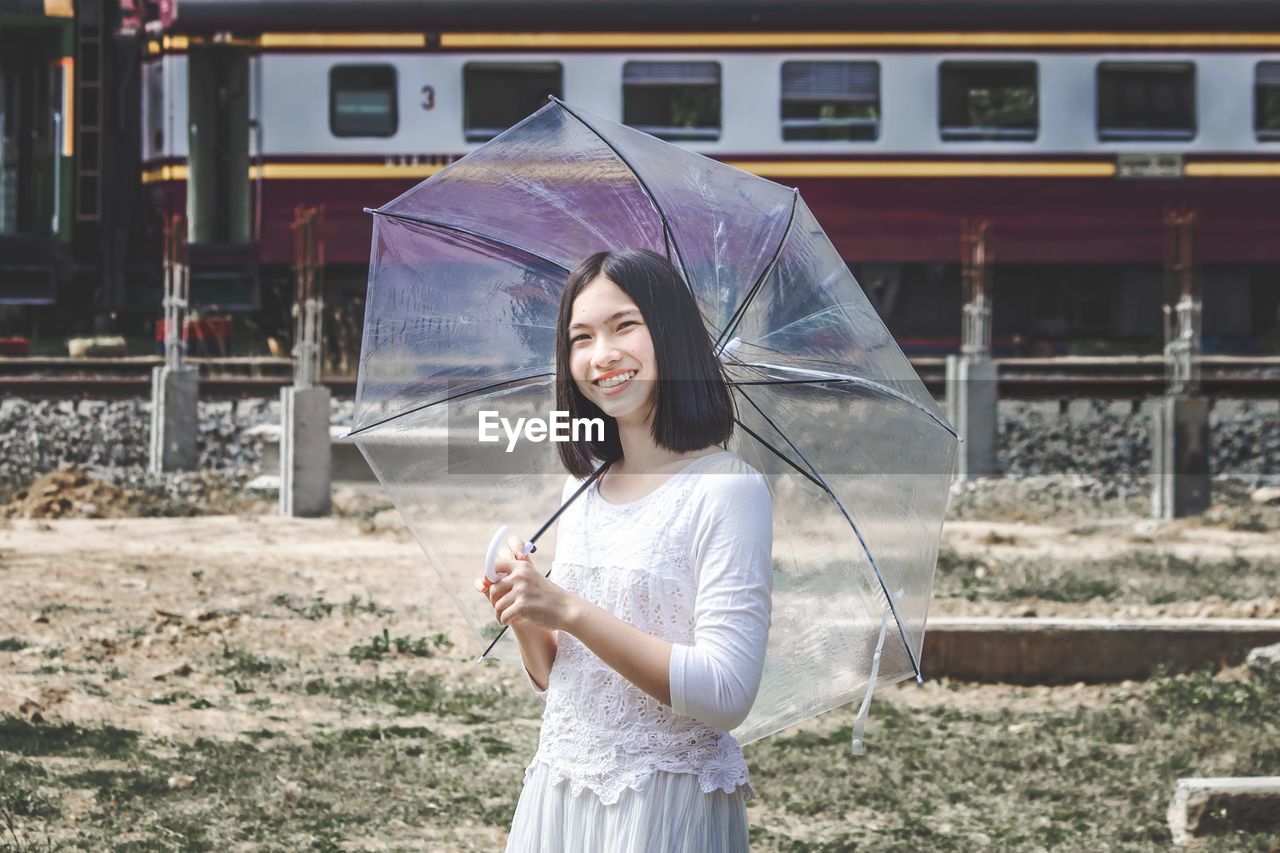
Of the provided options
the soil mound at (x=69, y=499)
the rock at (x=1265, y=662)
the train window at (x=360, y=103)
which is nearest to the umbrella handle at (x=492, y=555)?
the rock at (x=1265, y=662)

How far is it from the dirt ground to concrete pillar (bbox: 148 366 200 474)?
1.24m

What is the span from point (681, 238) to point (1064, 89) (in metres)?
11.1

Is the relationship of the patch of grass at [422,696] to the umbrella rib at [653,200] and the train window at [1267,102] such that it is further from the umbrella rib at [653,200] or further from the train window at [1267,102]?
the train window at [1267,102]

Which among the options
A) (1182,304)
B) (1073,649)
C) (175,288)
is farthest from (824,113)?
(1073,649)

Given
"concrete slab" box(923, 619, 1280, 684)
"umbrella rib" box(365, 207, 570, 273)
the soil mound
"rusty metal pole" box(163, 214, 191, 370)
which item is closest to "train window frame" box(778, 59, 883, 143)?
"rusty metal pole" box(163, 214, 191, 370)

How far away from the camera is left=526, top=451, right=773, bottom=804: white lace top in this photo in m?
1.95

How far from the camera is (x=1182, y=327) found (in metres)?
11.3

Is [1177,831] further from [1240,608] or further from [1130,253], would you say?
[1130,253]

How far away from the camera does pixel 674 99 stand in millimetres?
12602

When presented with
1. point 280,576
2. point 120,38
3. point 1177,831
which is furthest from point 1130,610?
point 120,38

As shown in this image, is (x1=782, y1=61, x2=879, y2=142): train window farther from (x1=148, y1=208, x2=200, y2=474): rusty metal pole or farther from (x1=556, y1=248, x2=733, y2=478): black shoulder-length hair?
(x1=556, y1=248, x2=733, y2=478): black shoulder-length hair

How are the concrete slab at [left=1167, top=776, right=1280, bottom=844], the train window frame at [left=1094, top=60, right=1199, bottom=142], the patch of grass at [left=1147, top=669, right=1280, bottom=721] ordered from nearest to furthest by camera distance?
the concrete slab at [left=1167, top=776, right=1280, bottom=844] → the patch of grass at [left=1147, top=669, right=1280, bottom=721] → the train window frame at [left=1094, top=60, right=1199, bottom=142]

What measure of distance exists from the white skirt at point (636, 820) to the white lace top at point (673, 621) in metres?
0.02

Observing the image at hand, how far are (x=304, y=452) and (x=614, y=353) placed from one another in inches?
325
